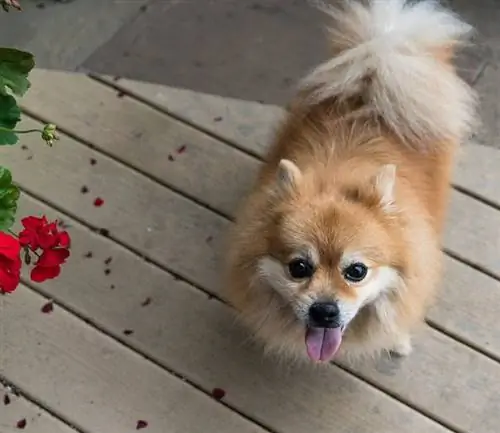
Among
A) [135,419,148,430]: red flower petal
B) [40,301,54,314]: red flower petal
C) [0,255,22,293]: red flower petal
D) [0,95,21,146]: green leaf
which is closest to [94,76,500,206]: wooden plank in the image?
[40,301,54,314]: red flower petal

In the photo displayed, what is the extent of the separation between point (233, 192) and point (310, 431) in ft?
1.76

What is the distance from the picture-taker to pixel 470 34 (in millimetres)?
1992

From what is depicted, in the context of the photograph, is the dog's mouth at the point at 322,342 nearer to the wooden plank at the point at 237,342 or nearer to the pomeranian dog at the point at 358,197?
the pomeranian dog at the point at 358,197

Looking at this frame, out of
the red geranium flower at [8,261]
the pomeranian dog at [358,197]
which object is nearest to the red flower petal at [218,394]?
the pomeranian dog at [358,197]

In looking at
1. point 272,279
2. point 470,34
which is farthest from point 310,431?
point 470,34

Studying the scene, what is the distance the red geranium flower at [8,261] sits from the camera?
81 centimetres

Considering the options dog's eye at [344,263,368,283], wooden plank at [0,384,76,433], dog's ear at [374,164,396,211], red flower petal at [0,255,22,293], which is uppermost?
dog's ear at [374,164,396,211]

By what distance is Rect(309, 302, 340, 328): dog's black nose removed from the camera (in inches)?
50.6

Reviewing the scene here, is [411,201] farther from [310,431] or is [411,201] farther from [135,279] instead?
[135,279]

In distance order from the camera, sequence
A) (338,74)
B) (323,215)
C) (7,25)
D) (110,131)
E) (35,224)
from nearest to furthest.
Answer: (35,224) → (323,215) → (338,74) → (110,131) → (7,25)

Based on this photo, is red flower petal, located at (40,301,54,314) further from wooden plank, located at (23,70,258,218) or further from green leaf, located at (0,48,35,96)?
green leaf, located at (0,48,35,96)

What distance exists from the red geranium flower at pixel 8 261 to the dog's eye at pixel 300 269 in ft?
1.82

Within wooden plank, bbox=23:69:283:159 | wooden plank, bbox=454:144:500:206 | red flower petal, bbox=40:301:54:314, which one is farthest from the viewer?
wooden plank, bbox=23:69:283:159

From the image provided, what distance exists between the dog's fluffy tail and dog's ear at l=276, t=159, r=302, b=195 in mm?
238
